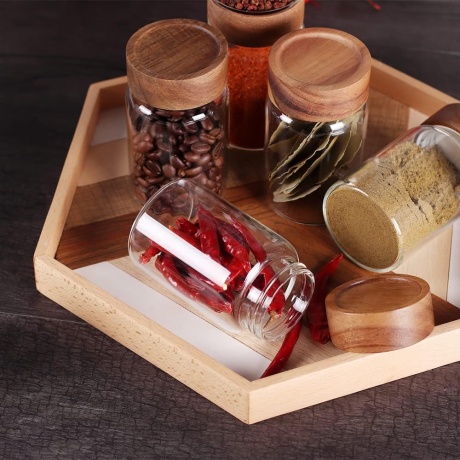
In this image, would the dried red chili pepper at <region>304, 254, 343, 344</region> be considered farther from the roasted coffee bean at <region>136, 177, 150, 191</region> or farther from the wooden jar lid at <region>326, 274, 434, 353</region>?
the roasted coffee bean at <region>136, 177, 150, 191</region>

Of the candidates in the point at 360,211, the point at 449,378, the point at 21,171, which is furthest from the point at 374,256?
the point at 21,171

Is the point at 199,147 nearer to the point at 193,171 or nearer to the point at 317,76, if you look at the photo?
the point at 193,171

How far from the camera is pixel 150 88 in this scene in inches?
52.7

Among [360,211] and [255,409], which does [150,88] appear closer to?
[360,211]

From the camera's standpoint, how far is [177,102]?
134 cm

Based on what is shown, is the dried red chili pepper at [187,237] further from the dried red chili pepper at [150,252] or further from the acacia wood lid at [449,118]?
the acacia wood lid at [449,118]

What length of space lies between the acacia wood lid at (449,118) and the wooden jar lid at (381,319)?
9.6 inches

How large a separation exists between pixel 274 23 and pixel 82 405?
575 millimetres

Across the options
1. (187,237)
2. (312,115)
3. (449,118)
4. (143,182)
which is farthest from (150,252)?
(449,118)

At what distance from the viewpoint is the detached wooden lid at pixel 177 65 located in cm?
133

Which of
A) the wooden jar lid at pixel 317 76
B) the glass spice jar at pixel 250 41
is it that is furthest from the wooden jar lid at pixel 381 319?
the glass spice jar at pixel 250 41

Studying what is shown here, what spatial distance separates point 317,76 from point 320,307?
11.8 inches

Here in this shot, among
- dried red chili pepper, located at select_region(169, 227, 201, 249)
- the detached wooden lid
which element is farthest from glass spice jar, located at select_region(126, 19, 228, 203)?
dried red chili pepper, located at select_region(169, 227, 201, 249)

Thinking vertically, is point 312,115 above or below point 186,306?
above
